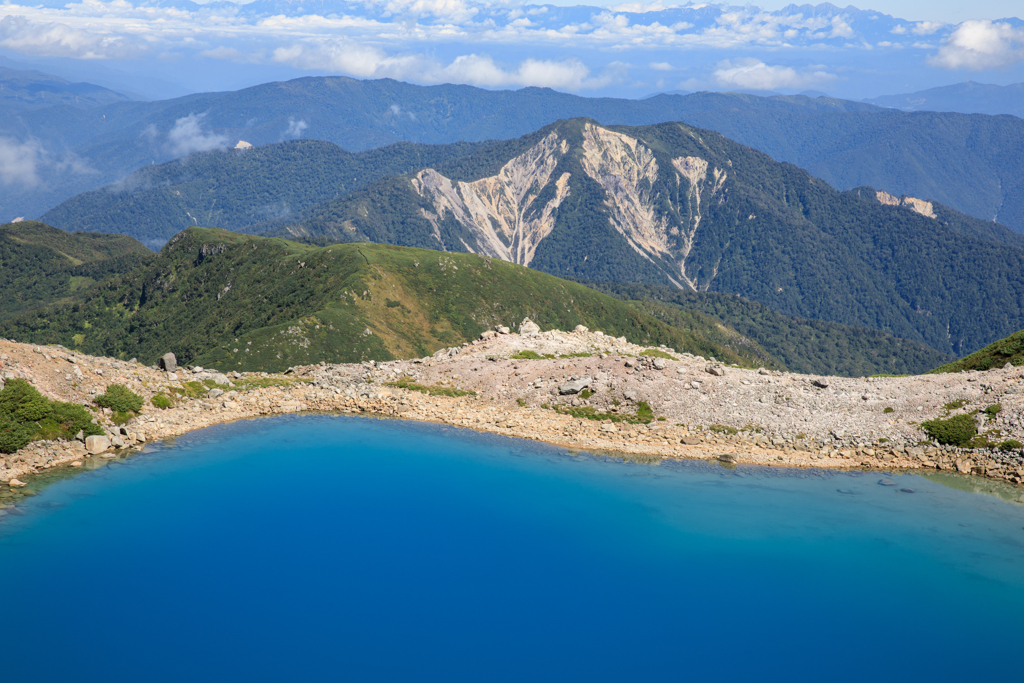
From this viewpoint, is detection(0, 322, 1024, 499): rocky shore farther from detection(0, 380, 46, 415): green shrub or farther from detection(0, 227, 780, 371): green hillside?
detection(0, 227, 780, 371): green hillside

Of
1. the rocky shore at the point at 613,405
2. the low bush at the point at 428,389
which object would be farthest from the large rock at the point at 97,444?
the low bush at the point at 428,389

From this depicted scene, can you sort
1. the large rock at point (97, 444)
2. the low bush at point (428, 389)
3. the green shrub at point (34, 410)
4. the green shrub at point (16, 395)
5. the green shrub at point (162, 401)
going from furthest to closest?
the low bush at point (428, 389) → the green shrub at point (162, 401) → the large rock at point (97, 444) → the green shrub at point (34, 410) → the green shrub at point (16, 395)

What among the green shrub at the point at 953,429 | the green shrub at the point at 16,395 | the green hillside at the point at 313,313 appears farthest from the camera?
the green hillside at the point at 313,313

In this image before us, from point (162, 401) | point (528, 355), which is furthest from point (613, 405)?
point (162, 401)

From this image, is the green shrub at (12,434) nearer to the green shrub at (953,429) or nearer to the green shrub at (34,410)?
the green shrub at (34,410)

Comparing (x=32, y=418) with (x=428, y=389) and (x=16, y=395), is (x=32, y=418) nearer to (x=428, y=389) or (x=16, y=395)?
(x=16, y=395)
